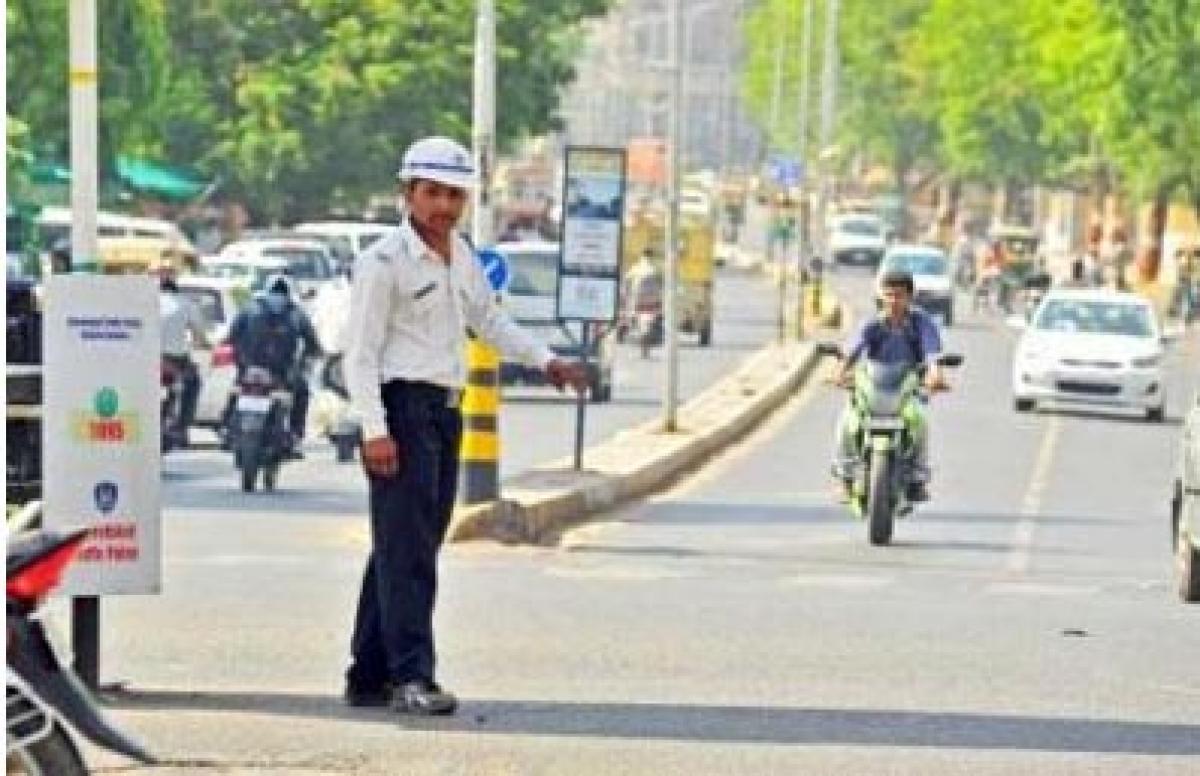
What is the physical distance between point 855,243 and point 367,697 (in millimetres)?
104941

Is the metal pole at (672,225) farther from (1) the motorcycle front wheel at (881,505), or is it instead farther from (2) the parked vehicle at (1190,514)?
(2) the parked vehicle at (1190,514)

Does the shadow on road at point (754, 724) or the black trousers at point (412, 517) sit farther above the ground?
the black trousers at point (412, 517)

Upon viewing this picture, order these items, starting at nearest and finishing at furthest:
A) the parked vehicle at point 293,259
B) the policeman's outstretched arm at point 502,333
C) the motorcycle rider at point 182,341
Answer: the policeman's outstretched arm at point 502,333, the motorcycle rider at point 182,341, the parked vehicle at point 293,259

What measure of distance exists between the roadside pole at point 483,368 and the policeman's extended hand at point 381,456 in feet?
31.9

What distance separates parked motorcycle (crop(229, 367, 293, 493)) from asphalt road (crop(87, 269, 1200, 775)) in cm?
74

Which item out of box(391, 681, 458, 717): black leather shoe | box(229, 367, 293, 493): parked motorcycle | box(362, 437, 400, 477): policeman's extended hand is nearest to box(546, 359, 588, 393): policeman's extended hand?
box(362, 437, 400, 477): policeman's extended hand

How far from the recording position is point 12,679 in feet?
25.3

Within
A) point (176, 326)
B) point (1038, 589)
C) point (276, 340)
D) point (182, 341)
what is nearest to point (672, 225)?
point (182, 341)

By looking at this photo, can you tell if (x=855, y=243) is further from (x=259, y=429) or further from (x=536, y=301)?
(x=259, y=429)

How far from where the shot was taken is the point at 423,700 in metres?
11.5

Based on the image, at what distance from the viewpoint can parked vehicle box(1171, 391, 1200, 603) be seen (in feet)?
57.9

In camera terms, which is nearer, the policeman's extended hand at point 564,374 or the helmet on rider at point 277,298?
the policeman's extended hand at point 564,374

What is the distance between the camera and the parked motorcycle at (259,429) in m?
26.3

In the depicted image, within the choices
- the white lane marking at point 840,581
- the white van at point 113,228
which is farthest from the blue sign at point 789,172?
the white lane marking at point 840,581
